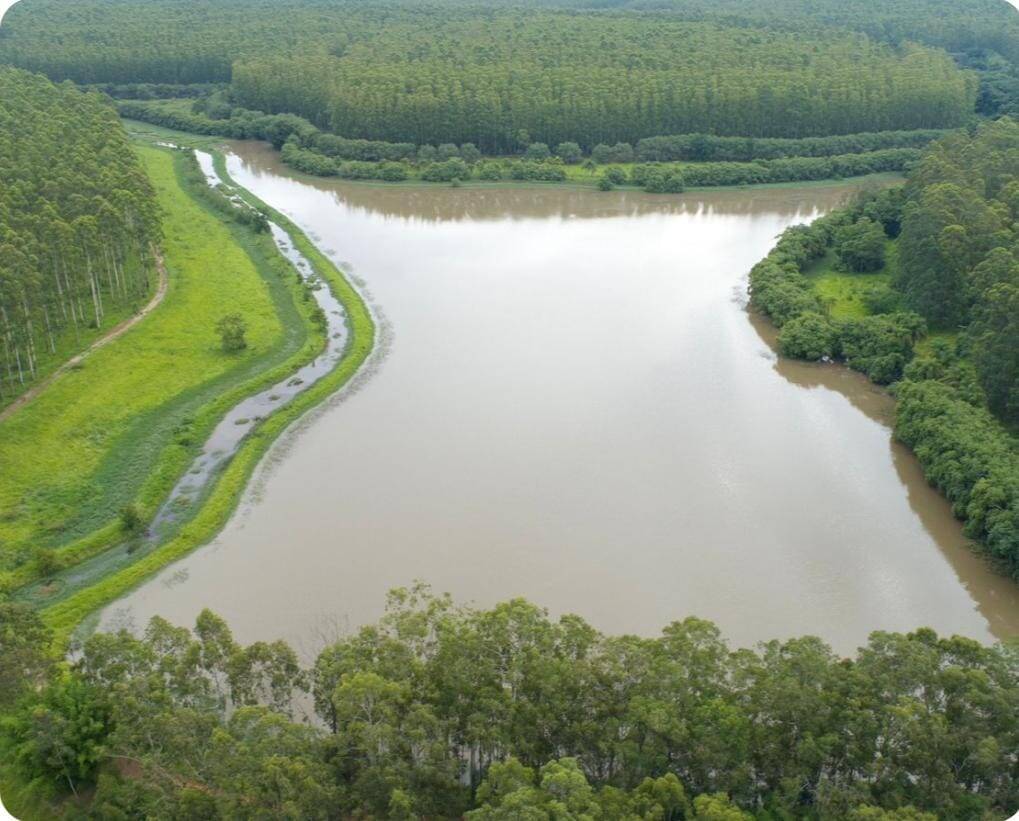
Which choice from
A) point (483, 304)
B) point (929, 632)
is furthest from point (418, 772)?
point (483, 304)

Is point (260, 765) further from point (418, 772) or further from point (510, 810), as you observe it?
point (510, 810)

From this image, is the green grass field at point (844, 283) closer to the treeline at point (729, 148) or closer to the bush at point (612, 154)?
the treeline at point (729, 148)

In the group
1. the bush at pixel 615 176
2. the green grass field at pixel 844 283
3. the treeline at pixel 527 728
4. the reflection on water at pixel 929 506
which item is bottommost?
the reflection on water at pixel 929 506

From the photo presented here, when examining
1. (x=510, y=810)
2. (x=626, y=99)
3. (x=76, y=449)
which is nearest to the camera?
(x=510, y=810)

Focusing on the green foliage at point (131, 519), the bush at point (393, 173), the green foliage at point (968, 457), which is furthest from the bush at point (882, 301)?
the bush at point (393, 173)

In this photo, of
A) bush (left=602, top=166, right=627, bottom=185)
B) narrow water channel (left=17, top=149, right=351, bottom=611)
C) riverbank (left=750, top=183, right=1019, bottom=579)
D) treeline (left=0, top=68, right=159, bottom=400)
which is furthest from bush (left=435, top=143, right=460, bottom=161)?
riverbank (left=750, top=183, right=1019, bottom=579)

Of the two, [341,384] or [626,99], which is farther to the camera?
[626,99]
